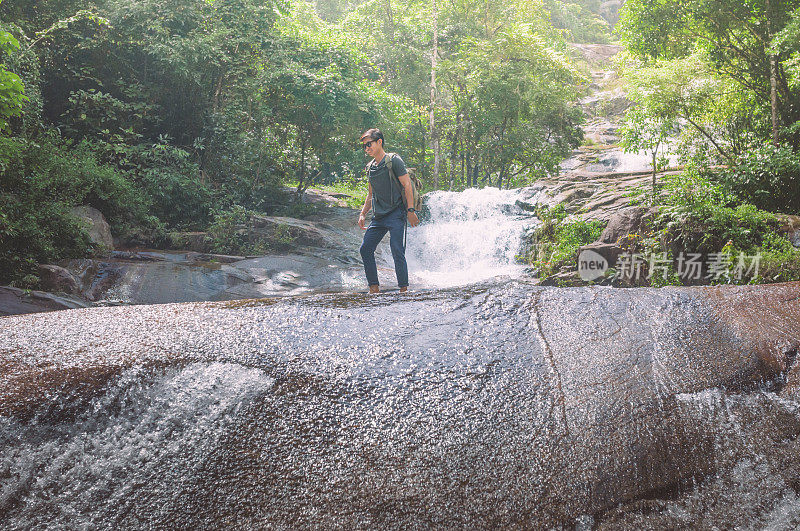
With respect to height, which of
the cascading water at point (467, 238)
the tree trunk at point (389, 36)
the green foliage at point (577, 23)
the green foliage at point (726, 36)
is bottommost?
the cascading water at point (467, 238)

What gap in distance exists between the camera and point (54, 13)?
36.5 feet

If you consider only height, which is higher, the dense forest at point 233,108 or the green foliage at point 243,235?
the dense forest at point 233,108

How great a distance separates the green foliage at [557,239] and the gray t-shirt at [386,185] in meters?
4.03

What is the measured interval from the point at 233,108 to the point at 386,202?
394 inches

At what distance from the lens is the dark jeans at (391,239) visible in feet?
17.7

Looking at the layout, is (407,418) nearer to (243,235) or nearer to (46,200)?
(46,200)

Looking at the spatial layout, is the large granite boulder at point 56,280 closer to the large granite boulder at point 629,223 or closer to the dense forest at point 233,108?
the dense forest at point 233,108

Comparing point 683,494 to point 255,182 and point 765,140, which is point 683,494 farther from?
point 255,182

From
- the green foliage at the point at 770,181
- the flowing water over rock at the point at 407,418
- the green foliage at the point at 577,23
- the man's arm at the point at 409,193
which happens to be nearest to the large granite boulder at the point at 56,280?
the flowing water over rock at the point at 407,418

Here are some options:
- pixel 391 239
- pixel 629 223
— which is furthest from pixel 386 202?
pixel 629 223

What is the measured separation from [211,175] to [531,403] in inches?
506

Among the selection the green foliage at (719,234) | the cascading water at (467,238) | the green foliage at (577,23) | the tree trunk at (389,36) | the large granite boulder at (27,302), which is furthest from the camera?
the green foliage at (577,23)

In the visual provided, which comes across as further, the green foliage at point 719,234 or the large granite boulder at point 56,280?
the large granite boulder at point 56,280

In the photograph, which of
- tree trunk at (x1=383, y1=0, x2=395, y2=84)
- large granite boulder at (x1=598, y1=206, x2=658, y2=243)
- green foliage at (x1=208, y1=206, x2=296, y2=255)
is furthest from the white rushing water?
tree trunk at (x1=383, y1=0, x2=395, y2=84)
